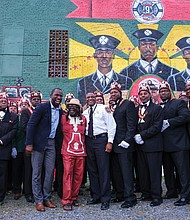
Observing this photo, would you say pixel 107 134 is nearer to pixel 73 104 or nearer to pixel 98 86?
pixel 73 104

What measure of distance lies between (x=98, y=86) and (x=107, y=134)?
8.45m

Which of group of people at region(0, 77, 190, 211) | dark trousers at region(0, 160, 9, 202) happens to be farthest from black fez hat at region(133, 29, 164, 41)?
dark trousers at region(0, 160, 9, 202)

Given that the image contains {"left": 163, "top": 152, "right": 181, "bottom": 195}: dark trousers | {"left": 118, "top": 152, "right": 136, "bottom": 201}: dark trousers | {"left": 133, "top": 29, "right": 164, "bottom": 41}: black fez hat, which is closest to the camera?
{"left": 118, "top": 152, "right": 136, "bottom": 201}: dark trousers

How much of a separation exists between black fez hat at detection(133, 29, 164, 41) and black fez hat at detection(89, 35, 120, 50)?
1.21 m

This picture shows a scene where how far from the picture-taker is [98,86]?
13.9m

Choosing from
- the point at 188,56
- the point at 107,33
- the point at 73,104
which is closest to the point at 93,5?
the point at 107,33

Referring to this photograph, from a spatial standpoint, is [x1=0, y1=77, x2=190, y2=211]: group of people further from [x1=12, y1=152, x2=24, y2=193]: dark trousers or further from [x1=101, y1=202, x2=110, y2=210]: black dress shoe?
[x1=12, y1=152, x2=24, y2=193]: dark trousers

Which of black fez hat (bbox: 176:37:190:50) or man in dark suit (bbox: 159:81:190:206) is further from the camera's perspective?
black fez hat (bbox: 176:37:190:50)

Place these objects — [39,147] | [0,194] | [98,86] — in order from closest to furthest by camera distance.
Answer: [39,147]
[0,194]
[98,86]

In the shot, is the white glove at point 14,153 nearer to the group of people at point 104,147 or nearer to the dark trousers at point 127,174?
the group of people at point 104,147

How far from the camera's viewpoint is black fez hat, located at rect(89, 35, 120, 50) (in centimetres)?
1416

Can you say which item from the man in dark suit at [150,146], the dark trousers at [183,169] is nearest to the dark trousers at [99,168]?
the man in dark suit at [150,146]

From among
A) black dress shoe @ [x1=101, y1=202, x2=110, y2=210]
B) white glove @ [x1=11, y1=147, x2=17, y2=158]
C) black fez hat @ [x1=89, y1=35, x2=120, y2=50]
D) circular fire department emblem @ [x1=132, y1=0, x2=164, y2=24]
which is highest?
circular fire department emblem @ [x1=132, y1=0, x2=164, y2=24]

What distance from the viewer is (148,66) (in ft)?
46.6
